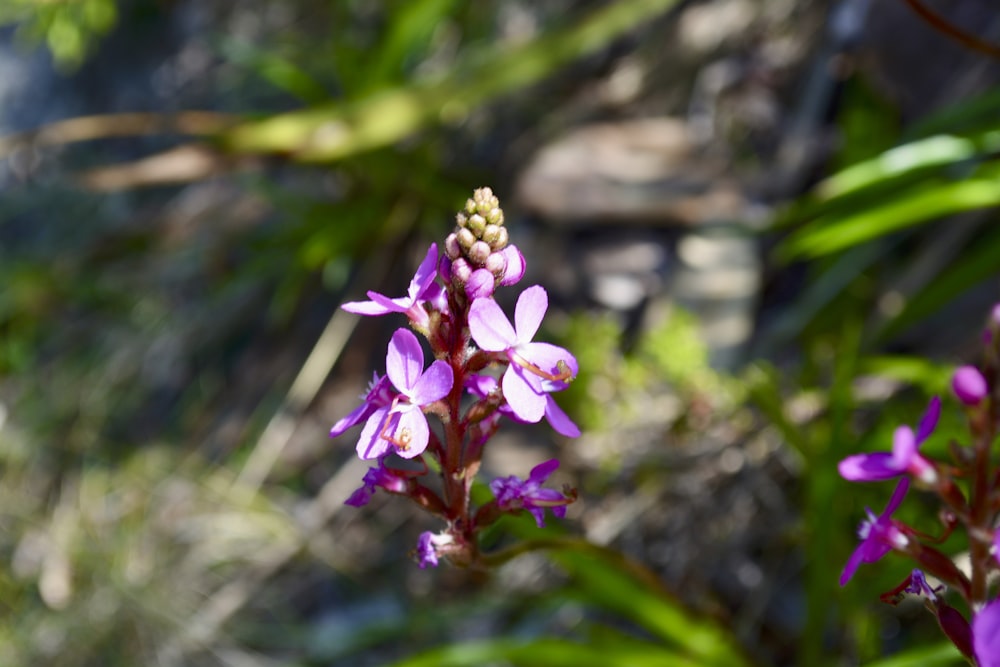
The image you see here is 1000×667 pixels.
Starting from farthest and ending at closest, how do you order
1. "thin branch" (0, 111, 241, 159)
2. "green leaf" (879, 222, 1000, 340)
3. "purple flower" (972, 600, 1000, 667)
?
"thin branch" (0, 111, 241, 159)
"green leaf" (879, 222, 1000, 340)
"purple flower" (972, 600, 1000, 667)

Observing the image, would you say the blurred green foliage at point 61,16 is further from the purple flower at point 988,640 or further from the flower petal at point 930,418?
the purple flower at point 988,640

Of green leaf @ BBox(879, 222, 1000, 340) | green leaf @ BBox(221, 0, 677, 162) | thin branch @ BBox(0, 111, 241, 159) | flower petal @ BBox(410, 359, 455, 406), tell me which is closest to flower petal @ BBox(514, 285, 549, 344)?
flower petal @ BBox(410, 359, 455, 406)

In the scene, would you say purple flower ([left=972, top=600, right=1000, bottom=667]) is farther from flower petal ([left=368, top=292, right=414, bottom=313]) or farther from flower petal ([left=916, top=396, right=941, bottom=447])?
flower petal ([left=368, top=292, right=414, bottom=313])

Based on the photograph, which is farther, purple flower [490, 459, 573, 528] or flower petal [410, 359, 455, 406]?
purple flower [490, 459, 573, 528]

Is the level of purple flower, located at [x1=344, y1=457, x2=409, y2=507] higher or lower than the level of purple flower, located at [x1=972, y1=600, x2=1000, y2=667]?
lower

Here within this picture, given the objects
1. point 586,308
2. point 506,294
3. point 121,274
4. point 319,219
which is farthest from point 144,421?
point 586,308

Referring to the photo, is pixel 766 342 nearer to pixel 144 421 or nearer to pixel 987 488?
pixel 987 488
